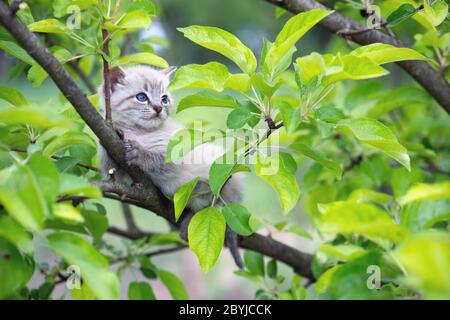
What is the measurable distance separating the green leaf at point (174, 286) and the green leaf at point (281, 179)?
38.5 inches

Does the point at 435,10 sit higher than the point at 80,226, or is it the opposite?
the point at 435,10

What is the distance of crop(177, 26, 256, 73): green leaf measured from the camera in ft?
5.78

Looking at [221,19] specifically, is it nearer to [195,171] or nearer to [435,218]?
[195,171]

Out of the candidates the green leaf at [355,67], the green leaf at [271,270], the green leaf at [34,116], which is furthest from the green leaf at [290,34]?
the green leaf at [271,270]

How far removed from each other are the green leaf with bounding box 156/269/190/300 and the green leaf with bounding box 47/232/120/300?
119 centimetres

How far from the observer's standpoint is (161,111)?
2.91 m

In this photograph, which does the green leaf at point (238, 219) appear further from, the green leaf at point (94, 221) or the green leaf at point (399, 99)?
the green leaf at point (399, 99)

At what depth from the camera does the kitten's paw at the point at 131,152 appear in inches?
84.4

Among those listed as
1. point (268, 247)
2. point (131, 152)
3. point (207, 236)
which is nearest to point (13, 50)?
point (131, 152)

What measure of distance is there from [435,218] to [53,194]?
3.12ft

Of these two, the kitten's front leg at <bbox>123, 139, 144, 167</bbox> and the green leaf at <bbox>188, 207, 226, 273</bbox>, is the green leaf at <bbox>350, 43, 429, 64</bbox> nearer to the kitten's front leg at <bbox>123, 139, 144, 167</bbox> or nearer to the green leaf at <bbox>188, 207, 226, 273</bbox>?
the green leaf at <bbox>188, 207, 226, 273</bbox>

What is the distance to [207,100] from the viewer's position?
182 centimetres
